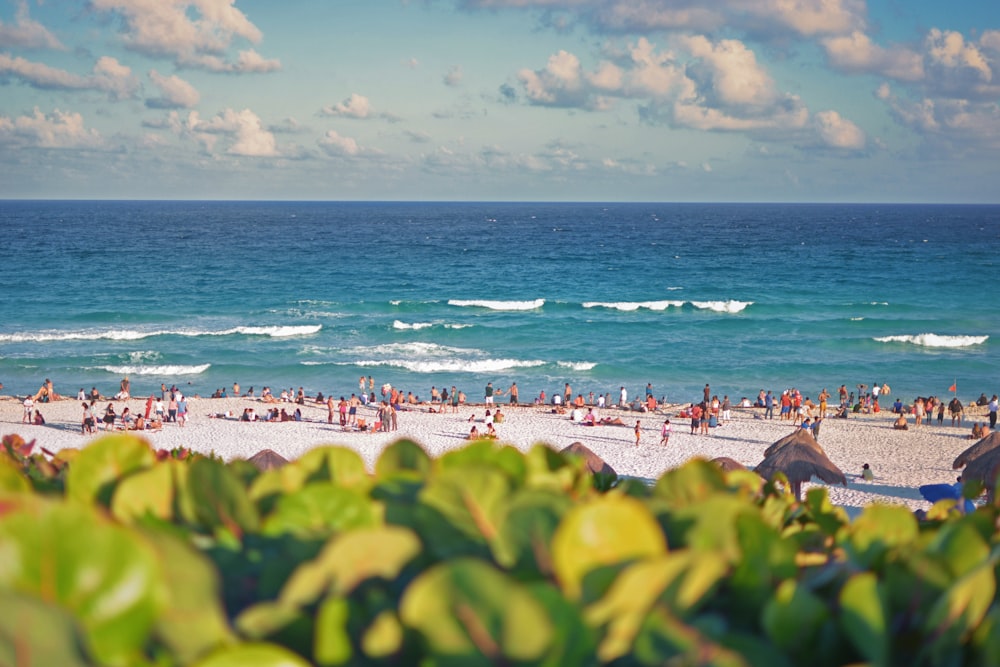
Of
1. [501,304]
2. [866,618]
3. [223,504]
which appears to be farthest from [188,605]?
[501,304]

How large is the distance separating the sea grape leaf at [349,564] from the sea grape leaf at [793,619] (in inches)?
31.3

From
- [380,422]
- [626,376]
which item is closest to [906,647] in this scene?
[380,422]

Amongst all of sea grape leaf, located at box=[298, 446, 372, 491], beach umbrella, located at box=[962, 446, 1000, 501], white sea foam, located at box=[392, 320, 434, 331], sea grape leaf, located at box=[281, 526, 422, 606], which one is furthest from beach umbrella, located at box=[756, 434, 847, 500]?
white sea foam, located at box=[392, 320, 434, 331]

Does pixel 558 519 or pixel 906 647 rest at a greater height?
pixel 558 519

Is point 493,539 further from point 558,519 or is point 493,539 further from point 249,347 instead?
point 249,347

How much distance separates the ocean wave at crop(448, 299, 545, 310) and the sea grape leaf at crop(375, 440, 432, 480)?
5370cm

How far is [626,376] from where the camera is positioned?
38.2m

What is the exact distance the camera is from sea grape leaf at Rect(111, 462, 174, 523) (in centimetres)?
201

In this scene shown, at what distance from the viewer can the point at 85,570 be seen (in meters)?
1.34

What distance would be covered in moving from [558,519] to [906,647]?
863 mm

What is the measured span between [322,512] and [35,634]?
2.64ft

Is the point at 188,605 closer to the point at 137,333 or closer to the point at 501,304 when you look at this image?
the point at 137,333

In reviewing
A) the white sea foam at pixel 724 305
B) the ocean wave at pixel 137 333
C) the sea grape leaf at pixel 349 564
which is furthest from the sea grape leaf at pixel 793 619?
the white sea foam at pixel 724 305

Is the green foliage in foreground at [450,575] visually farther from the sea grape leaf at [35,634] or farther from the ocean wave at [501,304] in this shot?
the ocean wave at [501,304]
